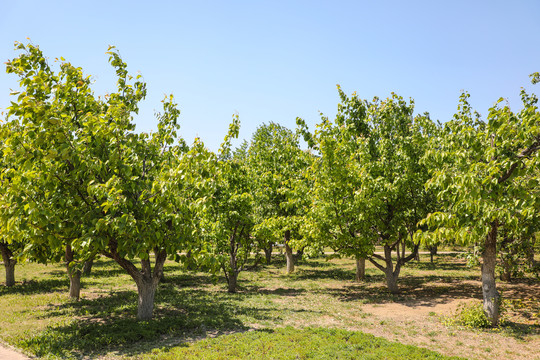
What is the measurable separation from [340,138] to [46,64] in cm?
1496

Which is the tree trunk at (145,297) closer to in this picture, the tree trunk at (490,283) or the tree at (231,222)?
the tree at (231,222)

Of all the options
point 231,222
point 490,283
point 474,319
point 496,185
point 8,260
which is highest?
point 496,185

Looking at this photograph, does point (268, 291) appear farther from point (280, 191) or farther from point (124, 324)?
point (124, 324)

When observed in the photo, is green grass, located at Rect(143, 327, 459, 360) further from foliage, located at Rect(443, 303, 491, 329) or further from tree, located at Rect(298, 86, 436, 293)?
tree, located at Rect(298, 86, 436, 293)

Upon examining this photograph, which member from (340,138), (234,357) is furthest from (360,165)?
(234,357)

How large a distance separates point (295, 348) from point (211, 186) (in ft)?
17.0

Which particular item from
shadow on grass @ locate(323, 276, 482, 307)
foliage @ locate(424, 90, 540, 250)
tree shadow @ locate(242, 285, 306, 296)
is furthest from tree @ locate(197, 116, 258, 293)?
foliage @ locate(424, 90, 540, 250)

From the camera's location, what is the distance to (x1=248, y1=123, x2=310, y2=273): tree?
2155 centimetres

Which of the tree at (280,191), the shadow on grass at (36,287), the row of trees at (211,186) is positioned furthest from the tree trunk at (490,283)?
the shadow on grass at (36,287)

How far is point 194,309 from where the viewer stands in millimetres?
15609

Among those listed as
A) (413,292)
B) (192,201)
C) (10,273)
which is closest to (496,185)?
(192,201)

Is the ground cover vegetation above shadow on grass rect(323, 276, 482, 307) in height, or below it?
above

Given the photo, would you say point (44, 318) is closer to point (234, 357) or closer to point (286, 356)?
point (234, 357)

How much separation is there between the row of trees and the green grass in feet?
8.04
